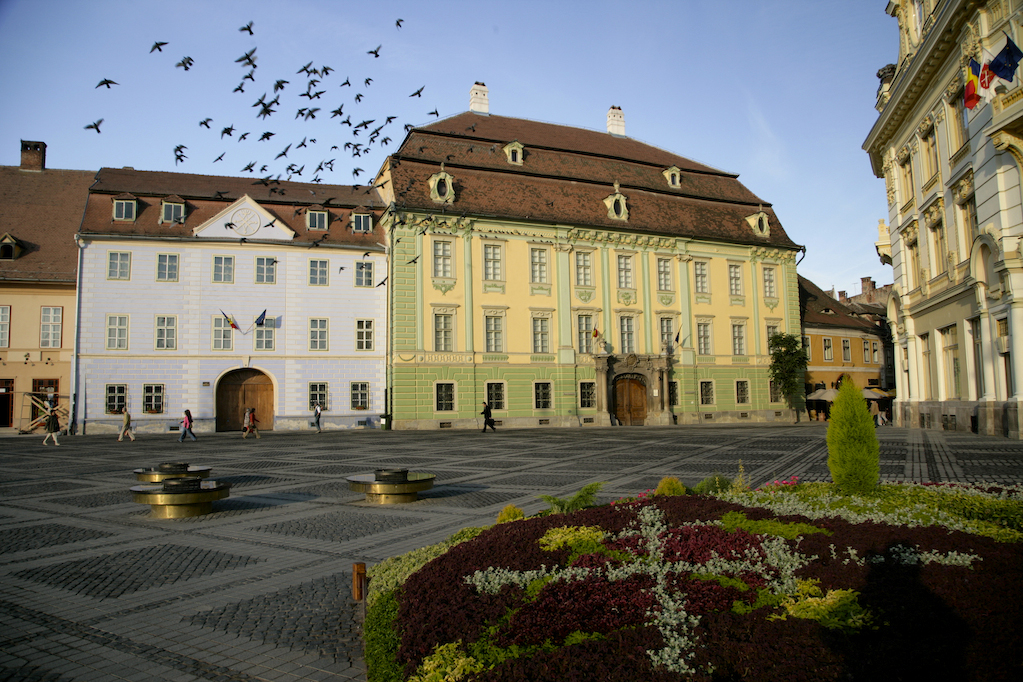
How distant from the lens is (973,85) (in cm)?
2020

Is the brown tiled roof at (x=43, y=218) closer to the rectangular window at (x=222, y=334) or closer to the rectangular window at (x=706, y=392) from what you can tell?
→ the rectangular window at (x=222, y=334)

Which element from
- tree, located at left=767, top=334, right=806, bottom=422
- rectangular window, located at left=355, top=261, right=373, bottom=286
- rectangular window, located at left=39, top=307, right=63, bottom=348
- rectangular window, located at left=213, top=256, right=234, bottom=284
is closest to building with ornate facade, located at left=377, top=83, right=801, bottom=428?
tree, located at left=767, top=334, right=806, bottom=422

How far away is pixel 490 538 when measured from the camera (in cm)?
613

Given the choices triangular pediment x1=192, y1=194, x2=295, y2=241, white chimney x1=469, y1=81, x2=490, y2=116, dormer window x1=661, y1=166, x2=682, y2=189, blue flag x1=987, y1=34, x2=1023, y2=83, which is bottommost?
blue flag x1=987, y1=34, x2=1023, y2=83

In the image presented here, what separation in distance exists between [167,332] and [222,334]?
252 centimetres

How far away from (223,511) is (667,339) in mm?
32919

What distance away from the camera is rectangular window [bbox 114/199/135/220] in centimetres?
3456

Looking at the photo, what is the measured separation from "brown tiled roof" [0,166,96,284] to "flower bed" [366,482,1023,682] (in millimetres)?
38089

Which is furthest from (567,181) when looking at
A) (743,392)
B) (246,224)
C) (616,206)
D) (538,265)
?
(246,224)

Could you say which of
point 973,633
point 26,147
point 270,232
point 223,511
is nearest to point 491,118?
point 270,232

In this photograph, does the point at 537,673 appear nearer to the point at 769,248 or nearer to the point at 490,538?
the point at 490,538

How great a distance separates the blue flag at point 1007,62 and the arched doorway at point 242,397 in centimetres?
3190

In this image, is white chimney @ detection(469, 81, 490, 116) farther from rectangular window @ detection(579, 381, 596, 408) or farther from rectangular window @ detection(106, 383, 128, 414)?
rectangular window @ detection(106, 383, 128, 414)

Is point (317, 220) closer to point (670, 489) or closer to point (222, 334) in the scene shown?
point (222, 334)
